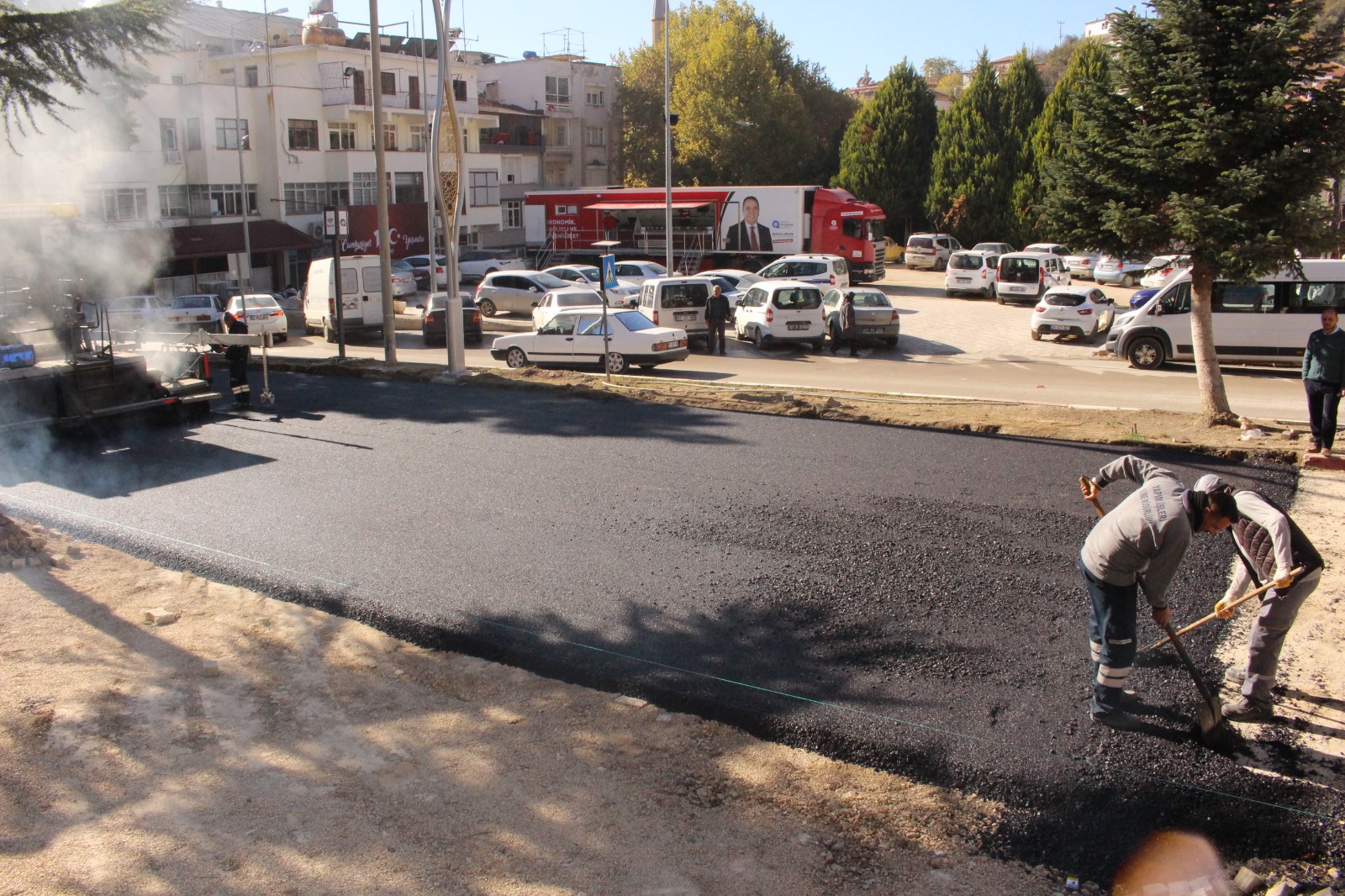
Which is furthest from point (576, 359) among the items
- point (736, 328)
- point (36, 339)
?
point (36, 339)

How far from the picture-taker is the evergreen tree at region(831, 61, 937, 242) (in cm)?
5375

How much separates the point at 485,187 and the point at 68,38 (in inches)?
1748

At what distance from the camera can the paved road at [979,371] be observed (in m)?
17.6

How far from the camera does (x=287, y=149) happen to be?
153 feet

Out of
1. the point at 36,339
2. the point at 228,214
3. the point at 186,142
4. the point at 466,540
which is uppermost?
the point at 186,142

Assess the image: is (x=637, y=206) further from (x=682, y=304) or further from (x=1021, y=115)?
(x=1021, y=115)

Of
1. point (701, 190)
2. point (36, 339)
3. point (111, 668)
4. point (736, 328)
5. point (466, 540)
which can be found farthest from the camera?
point (701, 190)

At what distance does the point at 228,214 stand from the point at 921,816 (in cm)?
4703

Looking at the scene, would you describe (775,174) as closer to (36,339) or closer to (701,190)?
(701,190)

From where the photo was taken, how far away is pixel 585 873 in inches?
186

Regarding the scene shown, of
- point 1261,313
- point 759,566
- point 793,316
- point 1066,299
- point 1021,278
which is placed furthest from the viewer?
point 1021,278

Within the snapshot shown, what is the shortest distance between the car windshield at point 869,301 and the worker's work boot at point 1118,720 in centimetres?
1960

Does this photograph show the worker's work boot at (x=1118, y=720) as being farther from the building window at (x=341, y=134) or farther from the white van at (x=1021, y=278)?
the building window at (x=341, y=134)

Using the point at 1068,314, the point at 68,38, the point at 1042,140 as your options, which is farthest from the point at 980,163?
the point at 68,38
